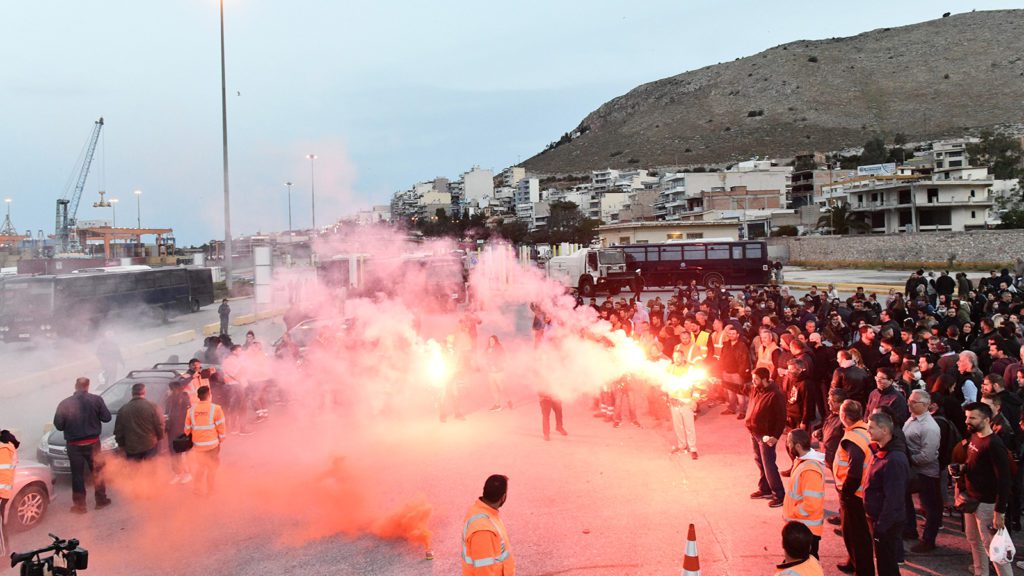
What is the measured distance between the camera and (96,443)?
8.32 m

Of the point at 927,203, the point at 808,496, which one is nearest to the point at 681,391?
the point at 808,496

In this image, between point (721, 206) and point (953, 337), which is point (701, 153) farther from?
point (953, 337)

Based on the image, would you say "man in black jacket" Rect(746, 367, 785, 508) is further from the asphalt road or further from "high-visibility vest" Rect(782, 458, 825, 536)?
"high-visibility vest" Rect(782, 458, 825, 536)

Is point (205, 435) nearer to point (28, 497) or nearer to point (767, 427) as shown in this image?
point (28, 497)

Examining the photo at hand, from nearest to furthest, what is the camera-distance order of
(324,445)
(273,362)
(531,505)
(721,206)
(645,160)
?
1. (531,505)
2. (324,445)
3. (273,362)
4. (721,206)
5. (645,160)

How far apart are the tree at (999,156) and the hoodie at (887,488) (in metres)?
91.2

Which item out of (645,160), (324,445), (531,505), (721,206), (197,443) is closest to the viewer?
(531,505)

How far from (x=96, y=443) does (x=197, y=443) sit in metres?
1.24

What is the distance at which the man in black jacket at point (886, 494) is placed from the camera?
5324mm

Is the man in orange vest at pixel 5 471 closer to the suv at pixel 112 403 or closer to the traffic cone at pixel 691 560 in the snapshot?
the suv at pixel 112 403

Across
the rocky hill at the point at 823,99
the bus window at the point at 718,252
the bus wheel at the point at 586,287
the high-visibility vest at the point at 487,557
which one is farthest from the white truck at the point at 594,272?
the rocky hill at the point at 823,99

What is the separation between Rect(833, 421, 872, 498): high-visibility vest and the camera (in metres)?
5.72

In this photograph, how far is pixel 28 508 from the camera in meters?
7.43

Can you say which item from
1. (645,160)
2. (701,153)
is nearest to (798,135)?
(701,153)
